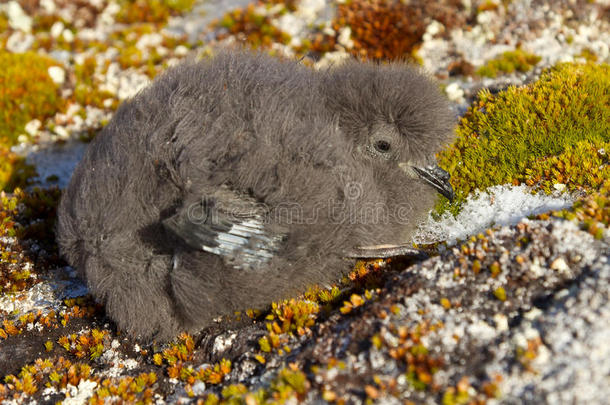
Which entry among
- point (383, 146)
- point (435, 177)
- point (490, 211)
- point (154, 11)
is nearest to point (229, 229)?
point (383, 146)

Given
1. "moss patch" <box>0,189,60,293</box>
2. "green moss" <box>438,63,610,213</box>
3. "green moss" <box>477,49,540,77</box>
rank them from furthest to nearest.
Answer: "green moss" <box>477,49,540,77</box>
"moss patch" <box>0,189,60,293</box>
"green moss" <box>438,63,610,213</box>

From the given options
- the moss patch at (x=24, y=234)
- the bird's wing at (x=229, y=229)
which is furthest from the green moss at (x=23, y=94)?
the bird's wing at (x=229, y=229)

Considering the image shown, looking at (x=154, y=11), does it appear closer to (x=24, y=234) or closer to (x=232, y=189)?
(x=24, y=234)

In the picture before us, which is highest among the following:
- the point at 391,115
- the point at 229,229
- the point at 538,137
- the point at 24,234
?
the point at 391,115

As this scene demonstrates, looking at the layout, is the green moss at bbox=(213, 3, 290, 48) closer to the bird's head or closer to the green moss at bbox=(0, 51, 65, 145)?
the green moss at bbox=(0, 51, 65, 145)

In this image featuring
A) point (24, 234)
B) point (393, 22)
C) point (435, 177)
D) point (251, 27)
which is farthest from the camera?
point (251, 27)

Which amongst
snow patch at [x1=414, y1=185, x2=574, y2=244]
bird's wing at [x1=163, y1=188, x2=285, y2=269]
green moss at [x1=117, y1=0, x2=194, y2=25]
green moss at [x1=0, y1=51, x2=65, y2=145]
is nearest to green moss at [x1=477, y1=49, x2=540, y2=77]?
snow patch at [x1=414, y1=185, x2=574, y2=244]

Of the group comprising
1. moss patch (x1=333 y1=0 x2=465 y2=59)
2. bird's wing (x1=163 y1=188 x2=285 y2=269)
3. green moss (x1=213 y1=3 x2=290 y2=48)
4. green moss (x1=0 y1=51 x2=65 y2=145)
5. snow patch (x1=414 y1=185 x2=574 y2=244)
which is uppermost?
moss patch (x1=333 y1=0 x2=465 y2=59)

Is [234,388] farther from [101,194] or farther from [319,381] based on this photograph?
[101,194]
